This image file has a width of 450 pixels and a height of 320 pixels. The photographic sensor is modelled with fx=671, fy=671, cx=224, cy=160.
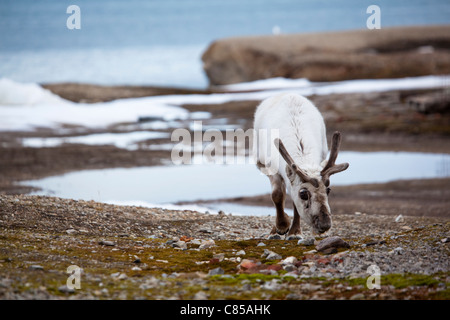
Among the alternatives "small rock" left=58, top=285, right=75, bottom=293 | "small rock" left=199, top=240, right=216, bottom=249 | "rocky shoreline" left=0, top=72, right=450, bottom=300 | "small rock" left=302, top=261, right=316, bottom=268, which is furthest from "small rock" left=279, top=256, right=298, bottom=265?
"small rock" left=58, top=285, right=75, bottom=293

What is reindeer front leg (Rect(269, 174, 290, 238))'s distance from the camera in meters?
10.7

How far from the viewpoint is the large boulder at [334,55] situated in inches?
1638

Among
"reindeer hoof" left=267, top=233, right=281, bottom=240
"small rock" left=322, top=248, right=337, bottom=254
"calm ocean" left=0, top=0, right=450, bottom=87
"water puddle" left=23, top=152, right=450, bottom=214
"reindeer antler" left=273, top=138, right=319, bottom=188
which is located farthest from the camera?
"calm ocean" left=0, top=0, right=450, bottom=87

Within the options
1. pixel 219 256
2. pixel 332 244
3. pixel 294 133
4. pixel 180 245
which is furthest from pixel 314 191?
pixel 180 245

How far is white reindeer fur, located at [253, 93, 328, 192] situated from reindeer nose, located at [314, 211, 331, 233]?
0.55 metres

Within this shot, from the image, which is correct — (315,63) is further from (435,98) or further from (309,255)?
(309,255)

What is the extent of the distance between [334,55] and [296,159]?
35297 mm

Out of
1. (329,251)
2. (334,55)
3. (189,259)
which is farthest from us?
(334,55)

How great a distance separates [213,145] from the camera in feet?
81.4

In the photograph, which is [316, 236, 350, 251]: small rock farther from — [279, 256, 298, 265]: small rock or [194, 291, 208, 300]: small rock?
[194, 291, 208, 300]: small rock

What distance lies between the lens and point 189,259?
8.70 meters

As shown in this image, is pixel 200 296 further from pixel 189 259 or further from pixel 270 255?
pixel 270 255

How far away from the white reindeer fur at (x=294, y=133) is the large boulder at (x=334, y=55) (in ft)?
100

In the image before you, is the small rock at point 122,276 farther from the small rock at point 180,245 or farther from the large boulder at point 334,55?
the large boulder at point 334,55
